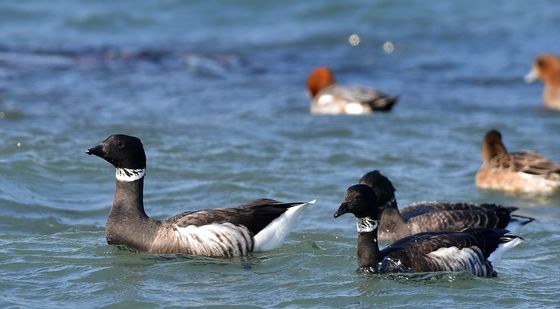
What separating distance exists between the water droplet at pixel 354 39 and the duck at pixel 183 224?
1668cm

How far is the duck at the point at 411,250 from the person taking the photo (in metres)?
9.85

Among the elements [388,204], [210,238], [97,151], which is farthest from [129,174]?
[388,204]

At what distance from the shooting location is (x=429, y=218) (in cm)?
1182

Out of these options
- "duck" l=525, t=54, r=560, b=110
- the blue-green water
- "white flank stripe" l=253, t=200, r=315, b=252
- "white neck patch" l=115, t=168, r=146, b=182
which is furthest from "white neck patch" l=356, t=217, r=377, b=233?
"duck" l=525, t=54, r=560, b=110

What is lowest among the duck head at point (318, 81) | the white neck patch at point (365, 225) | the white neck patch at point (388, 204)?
the white neck patch at point (365, 225)

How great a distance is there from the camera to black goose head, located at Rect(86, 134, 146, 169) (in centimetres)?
1080

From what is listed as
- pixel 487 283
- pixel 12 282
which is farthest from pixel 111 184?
pixel 487 283

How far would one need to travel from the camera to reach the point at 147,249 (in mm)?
10609

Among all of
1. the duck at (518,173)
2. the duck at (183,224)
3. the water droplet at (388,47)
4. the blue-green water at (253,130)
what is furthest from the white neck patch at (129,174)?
the water droplet at (388,47)

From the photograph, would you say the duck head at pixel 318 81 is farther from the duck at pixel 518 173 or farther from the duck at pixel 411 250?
the duck at pixel 411 250

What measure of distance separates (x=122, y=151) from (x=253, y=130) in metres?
6.78

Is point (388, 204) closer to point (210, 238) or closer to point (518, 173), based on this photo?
point (210, 238)

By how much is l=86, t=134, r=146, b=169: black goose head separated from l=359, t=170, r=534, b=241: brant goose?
2.30 meters

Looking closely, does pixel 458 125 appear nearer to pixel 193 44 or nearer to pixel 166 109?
pixel 166 109
